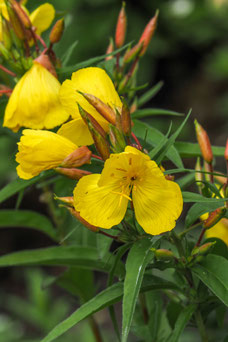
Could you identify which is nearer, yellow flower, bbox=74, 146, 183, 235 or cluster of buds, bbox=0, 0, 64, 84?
yellow flower, bbox=74, 146, 183, 235

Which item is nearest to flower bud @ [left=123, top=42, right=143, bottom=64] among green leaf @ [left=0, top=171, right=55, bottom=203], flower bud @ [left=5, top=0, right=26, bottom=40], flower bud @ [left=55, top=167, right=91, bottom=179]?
flower bud @ [left=5, top=0, right=26, bottom=40]

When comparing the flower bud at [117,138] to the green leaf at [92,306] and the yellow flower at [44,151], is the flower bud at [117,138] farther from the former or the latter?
the green leaf at [92,306]

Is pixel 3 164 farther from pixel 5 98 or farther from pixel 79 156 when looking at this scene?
pixel 79 156

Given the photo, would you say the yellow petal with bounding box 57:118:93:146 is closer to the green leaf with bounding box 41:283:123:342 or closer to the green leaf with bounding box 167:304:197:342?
the green leaf with bounding box 41:283:123:342

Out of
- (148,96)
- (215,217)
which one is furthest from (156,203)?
(148,96)

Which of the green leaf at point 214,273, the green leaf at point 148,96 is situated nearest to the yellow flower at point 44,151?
the green leaf at point 214,273
